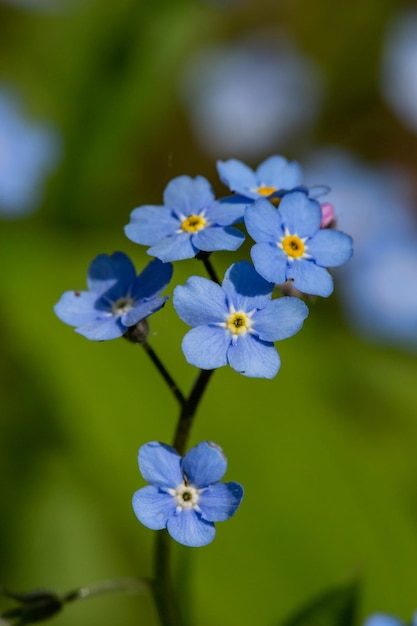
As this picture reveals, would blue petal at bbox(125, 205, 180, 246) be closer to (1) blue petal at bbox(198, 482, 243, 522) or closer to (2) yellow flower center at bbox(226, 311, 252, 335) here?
(2) yellow flower center at bbox(226, 311, 252, 335)

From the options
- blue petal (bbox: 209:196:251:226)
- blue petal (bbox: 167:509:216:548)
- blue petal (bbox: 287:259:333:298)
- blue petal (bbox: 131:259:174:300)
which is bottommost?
blue petal (bbox: 167:509:216:548)

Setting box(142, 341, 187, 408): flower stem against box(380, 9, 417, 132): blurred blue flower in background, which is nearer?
box(142, 341, 187, 408): flower stem

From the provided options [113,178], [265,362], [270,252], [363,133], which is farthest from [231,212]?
[363,133]

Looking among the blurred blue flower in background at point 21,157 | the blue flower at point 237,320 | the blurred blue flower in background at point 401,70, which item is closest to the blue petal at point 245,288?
the blue flower at point 237,320

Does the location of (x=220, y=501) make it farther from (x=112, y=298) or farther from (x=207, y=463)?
(x=112, y=298)

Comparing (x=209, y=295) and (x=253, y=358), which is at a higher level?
(x=209, y=295)

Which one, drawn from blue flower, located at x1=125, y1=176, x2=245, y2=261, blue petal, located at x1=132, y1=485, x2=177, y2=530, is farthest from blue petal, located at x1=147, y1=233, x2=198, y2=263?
blue petal, located at x1=132, y1=485, x2=177, y2=530

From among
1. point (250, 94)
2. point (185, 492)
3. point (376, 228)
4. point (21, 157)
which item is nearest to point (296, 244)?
point (185, 492)
